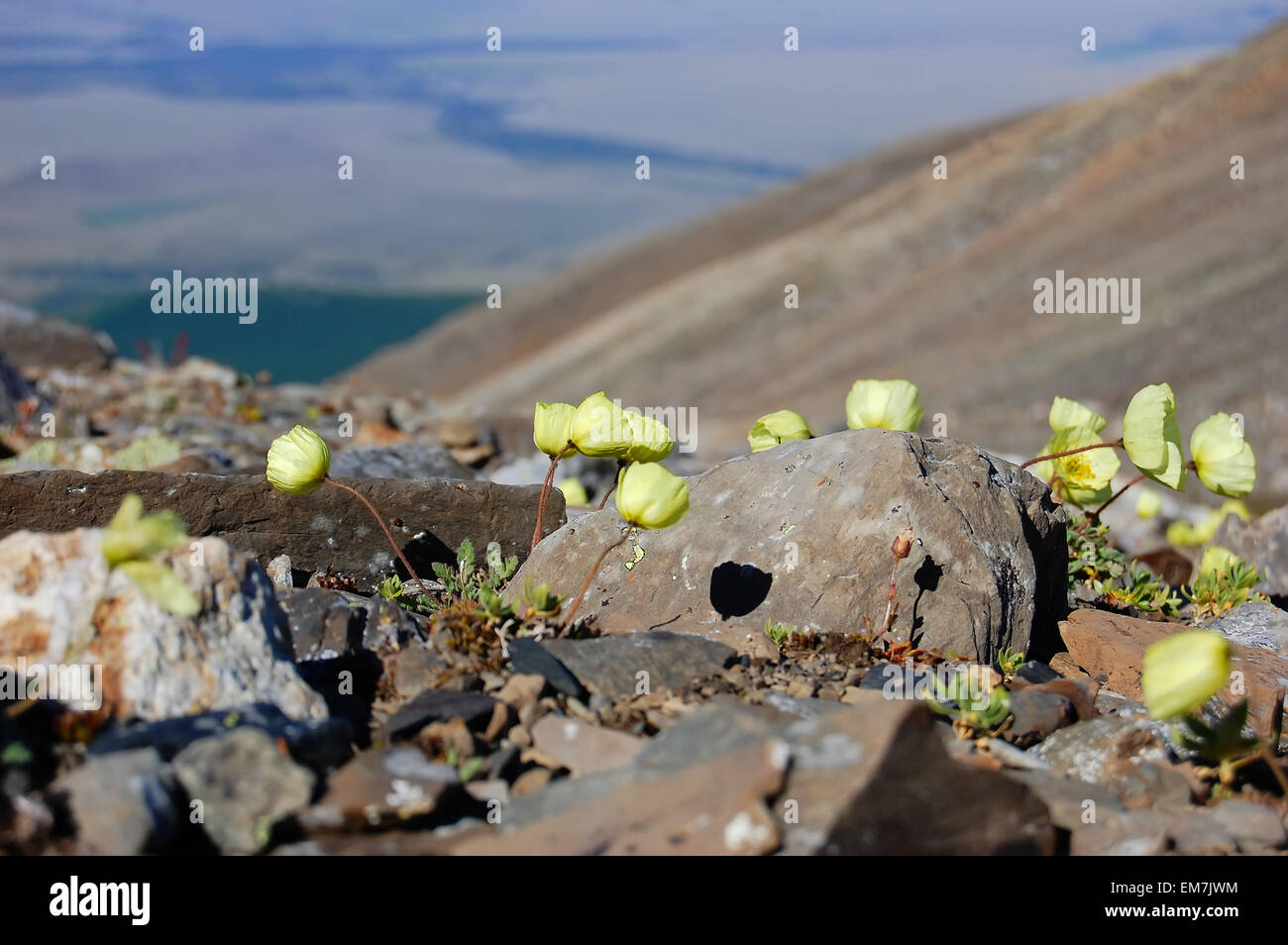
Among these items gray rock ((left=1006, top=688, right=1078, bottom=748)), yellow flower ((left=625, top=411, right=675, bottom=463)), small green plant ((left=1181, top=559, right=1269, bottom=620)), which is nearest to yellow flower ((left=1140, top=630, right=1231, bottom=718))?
gray rock ((left=1006, top=688, right=1078, bottom=748))

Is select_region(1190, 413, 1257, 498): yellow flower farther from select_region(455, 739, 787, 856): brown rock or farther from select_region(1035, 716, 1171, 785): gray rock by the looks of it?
select_region(455, 739, 787, 856): brown rock

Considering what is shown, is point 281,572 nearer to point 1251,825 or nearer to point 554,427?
point 554,427

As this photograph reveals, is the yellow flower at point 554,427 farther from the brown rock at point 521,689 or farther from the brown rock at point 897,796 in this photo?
the brown rock at point 897,796

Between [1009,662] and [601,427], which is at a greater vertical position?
[601,427]

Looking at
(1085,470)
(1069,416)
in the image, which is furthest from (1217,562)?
(1069,416)

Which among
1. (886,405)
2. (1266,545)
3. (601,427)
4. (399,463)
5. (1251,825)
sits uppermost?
(886,405)
